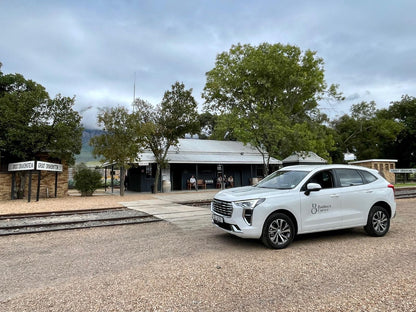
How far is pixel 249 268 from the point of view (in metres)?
4.63

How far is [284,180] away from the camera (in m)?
6.60

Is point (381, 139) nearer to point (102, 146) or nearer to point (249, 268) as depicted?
point (102, 146)

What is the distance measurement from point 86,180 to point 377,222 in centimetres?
1777

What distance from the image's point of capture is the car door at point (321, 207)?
5.90 meters

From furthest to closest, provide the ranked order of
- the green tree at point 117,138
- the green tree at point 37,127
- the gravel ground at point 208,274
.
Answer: the green tree at point 117,138
the green tree at point 37,127
the gravel ground at point 208,274

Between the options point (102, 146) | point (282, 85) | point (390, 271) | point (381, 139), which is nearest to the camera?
point (390, 271)

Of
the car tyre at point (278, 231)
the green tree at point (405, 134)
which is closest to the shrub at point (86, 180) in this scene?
the car tyre at point (278, 231)

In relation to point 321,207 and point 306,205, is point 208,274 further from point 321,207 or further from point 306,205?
point 321,207

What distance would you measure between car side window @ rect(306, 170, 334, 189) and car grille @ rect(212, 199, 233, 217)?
77.1 inches

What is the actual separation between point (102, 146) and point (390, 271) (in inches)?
717

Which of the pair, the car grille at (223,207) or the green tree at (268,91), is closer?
the car grille at (223,207)

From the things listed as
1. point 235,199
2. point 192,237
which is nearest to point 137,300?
point 235,199

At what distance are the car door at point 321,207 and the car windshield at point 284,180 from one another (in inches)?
9.9

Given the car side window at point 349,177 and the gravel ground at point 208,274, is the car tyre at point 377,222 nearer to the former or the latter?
the gravel ground at point 208,274
